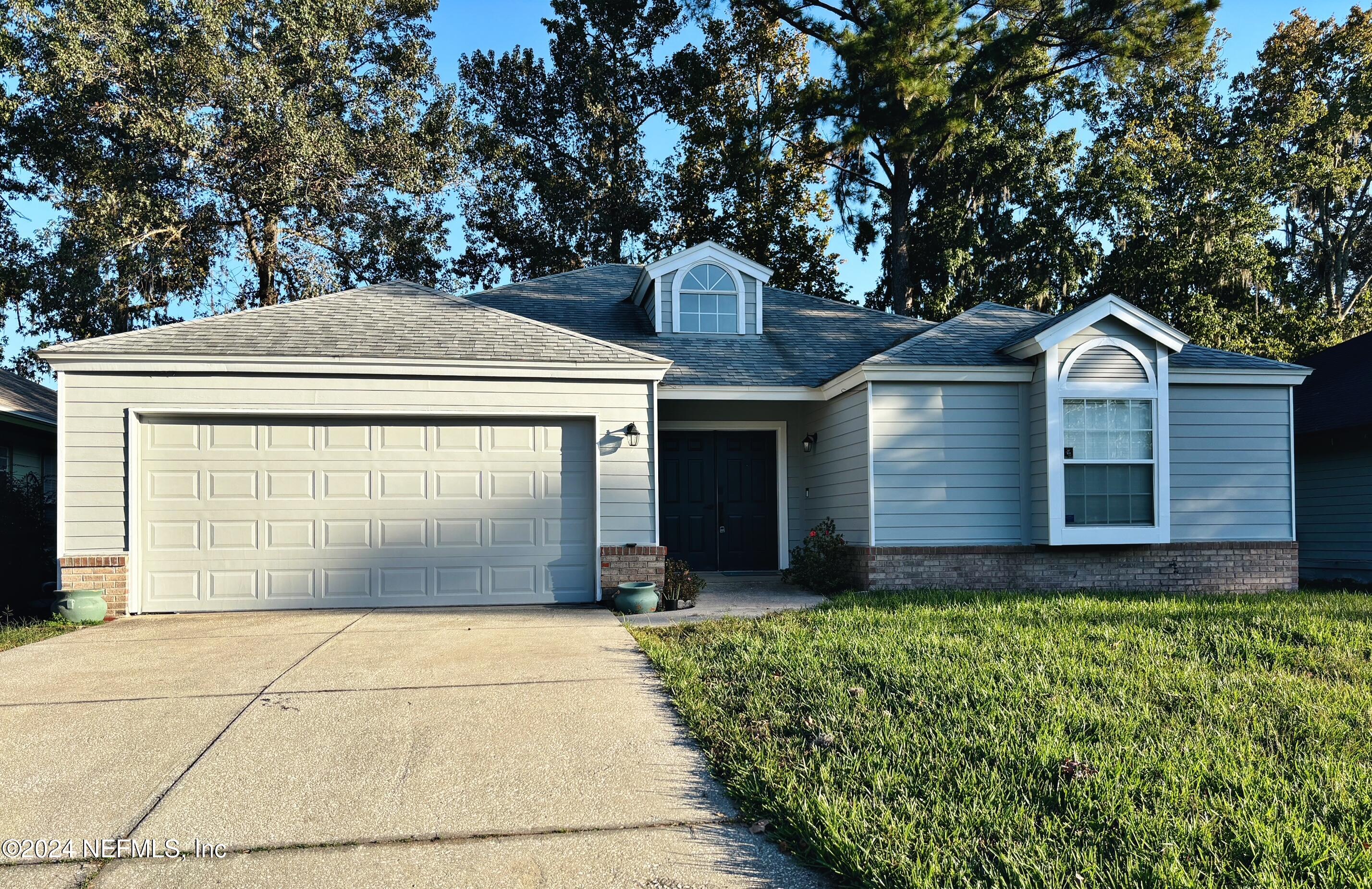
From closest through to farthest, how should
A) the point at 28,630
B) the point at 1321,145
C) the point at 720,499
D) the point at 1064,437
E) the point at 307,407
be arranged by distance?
the point at 28,630
the point at 307,407
the point at 1064,437
the point at 720,499
the point at 1321,145

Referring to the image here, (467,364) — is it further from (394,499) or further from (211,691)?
(211,691)

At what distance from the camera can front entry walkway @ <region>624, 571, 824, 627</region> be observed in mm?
8656

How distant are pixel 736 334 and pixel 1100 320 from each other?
520cm

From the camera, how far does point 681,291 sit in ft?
43.7

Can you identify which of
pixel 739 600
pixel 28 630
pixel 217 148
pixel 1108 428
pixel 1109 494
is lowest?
pixel 739 600

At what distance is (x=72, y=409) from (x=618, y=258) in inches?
655

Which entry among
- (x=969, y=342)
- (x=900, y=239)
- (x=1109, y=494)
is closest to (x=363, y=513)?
(x=969, y=342)

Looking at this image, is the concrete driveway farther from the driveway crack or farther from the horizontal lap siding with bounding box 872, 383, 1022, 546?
the horizontal lap siding with bounding box 872, 383, 1022, 546

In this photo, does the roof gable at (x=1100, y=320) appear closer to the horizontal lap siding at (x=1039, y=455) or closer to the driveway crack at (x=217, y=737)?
the horizontal lap siding at (x=1039, y=455)

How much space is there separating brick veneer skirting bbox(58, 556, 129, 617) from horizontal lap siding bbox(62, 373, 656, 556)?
0.11m

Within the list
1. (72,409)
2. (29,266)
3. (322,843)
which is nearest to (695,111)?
(29,266)

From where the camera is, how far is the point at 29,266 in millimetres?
19281

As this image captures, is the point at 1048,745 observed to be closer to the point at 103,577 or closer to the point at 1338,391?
the point at 103,577

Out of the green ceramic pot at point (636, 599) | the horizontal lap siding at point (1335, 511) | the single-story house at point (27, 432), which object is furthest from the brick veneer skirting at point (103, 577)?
the horizontal lap siding at point (1335, 511)
